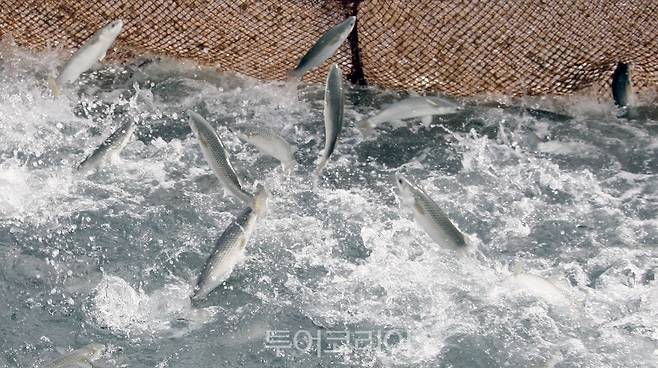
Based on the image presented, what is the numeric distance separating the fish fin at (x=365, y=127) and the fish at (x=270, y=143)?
51 centimetres

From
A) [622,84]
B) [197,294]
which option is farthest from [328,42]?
[622,84]

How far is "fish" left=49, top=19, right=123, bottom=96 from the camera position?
6.07 meters

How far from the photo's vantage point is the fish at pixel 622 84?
6891 mm

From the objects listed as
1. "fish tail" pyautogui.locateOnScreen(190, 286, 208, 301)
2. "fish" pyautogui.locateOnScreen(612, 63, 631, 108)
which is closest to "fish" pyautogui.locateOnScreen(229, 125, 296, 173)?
"fish tail" pyautogui.locateOnScreen(190, 286, 208, 301)

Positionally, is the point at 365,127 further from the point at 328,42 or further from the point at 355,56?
the point at 355,56

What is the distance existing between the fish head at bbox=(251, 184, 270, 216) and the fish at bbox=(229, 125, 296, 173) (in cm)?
28

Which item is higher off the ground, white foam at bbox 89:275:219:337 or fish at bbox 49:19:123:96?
fish at bbox 49:19:123:96

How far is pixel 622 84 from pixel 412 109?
1527 mm

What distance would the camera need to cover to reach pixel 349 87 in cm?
748

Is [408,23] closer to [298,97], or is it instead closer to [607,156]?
[298,97]

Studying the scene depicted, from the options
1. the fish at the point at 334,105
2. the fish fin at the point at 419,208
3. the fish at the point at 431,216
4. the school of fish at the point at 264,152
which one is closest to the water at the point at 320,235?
the school of fish at the point at 264,152

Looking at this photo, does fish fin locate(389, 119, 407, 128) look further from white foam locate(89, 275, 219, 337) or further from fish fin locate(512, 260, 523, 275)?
white foam locate(89, 275, 219, 337)

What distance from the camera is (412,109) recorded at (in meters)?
6.49

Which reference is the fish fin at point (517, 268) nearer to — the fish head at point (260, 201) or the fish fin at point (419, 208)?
the fish fin at point (419, 208)
